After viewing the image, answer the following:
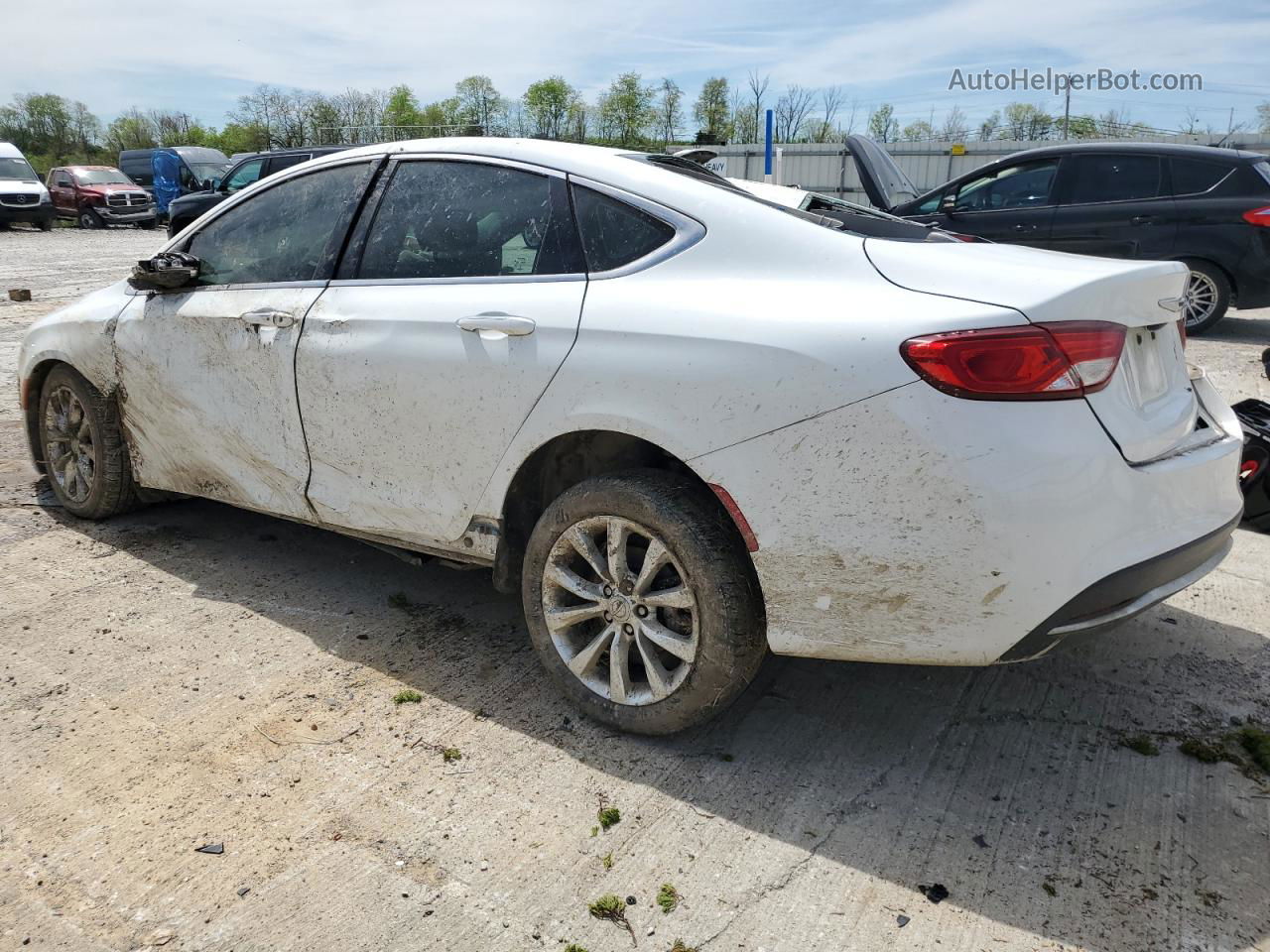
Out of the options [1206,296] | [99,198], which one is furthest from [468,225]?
[99,198]

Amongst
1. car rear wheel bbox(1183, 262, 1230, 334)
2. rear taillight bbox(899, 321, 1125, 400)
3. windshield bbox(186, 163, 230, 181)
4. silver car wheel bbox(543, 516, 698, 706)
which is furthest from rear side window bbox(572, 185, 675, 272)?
windshield bbox(186, 163, 230, 181)

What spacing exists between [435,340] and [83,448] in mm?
2414

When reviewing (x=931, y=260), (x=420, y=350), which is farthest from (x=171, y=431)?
(x=931, y=260)

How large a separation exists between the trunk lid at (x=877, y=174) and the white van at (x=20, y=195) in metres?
26.7

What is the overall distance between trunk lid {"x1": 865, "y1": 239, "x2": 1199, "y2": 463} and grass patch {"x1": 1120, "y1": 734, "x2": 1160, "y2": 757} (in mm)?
893

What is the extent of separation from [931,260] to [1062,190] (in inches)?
322

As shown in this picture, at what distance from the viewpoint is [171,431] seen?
4.08 meters

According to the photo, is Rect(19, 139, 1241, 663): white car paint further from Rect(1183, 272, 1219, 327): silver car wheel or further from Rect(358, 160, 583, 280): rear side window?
Rect(1183, 272, 1219, 327): silver car wheel

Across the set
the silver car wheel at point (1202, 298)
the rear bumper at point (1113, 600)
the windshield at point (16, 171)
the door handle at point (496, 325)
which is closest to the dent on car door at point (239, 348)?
the door handle at point (496, 325)

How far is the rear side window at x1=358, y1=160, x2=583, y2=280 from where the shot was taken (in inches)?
120

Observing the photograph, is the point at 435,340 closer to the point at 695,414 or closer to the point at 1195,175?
the point at 695,414

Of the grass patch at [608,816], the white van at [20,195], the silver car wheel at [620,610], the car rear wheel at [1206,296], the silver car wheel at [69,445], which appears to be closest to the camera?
the grass patch at [608,816]

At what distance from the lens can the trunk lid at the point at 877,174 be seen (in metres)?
7.29

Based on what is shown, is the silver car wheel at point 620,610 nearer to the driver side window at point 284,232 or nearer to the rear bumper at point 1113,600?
the rear bumper at point 1113,600
